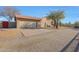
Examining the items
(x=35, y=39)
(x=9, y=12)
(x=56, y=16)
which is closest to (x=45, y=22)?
(x=56, y=16)

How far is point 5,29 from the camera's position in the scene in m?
5.33

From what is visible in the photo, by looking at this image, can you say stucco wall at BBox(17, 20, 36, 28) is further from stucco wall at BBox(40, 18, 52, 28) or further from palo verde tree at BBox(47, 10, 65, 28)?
palo verde tree at BBox(47, 10, 65, 28)

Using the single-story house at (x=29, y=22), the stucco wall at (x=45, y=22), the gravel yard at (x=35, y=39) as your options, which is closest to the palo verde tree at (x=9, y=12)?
the single-story house at (x=29, y=22)

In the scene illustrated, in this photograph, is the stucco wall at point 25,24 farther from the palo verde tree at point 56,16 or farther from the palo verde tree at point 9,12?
the palo verde tree at point 56,16

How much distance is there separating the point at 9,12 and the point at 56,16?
66cm

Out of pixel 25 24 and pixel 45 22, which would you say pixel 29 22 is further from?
pixel 45 22

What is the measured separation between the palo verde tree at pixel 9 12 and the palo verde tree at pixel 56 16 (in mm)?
463

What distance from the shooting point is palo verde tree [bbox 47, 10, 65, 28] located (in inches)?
209

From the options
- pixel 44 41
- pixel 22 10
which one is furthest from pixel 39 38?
pixel 22 10

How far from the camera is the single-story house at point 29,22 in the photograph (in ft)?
17.5

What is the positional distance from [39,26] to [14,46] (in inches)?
17.9

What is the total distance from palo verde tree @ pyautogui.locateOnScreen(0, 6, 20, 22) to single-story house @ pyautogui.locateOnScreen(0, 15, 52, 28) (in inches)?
2.3

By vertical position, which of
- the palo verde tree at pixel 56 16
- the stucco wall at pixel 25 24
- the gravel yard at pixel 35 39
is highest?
the palo verde tree at pixel 56 16
